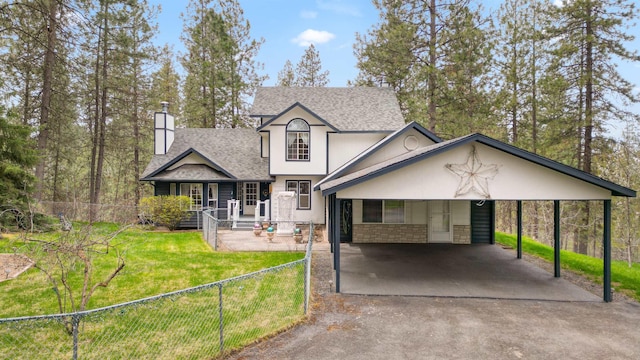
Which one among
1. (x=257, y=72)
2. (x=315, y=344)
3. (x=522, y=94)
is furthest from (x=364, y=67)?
(x=315, y=344)

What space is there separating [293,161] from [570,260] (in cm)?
1238

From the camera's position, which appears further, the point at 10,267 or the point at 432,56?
the point at 432,56

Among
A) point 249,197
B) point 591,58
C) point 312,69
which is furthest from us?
point 312,69

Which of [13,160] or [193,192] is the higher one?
[13,160]

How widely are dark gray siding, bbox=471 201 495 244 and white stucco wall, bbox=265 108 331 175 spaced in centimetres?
737

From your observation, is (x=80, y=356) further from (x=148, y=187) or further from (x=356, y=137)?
(x=148, y=187)

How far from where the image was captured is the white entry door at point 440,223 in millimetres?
14711

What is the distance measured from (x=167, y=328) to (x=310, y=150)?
12.6 meters

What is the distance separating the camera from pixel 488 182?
8250 millimetres

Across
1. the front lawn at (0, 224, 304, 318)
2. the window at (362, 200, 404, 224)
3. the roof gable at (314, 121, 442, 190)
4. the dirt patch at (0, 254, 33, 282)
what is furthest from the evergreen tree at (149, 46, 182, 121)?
the roof gable at (314, 121, 442, 190)

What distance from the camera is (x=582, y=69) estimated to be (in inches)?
688

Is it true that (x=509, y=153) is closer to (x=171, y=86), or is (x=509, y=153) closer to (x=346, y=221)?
(x=346, y=221)

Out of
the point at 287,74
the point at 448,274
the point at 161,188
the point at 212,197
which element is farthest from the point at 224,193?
the point at 287,74

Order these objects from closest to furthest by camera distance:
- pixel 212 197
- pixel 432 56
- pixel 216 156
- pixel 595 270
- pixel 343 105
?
1. pixel 595 270
2. pixel 212 197
3. pixel 216 156
4. pixel 343 105
5. pixel 432 56
